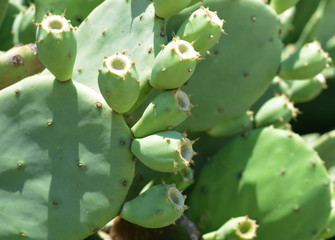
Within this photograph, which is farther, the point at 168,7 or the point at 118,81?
the point at 168,7

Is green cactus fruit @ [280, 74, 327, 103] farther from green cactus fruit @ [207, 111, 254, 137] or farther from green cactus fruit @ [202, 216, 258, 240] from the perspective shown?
green cactus fruit @ [202, 216, 258, 240]

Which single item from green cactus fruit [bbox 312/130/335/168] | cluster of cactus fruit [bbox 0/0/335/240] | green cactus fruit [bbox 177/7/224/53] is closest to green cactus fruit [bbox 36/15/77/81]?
cluster of cactus fruit [bbox 0/0/335/240]

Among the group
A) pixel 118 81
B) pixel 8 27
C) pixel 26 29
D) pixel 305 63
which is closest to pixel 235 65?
pixel 305 63

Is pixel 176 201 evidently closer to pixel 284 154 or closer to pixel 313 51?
pixel 284 154

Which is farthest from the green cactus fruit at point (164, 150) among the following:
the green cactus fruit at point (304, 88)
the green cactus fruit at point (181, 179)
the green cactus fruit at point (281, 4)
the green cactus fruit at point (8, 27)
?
the green cactus fruit at point (8, 27)

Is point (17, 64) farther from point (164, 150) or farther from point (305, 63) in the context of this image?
point (305, 63)
